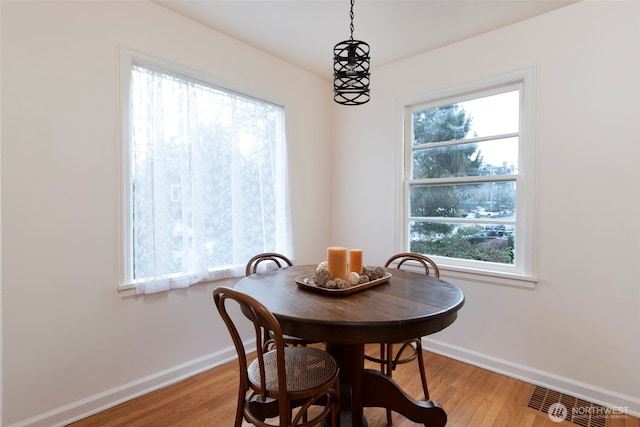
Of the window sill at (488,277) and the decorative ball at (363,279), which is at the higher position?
the decorative ball at (363,279)

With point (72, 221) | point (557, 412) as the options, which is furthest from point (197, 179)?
point (557, 412)

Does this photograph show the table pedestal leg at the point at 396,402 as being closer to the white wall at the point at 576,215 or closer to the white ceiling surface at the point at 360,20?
the white wall at the point at 576,215

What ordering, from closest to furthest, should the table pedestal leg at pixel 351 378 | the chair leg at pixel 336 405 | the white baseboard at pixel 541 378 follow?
the chair leg at pixel 336 405 < the table pedestal leg at pixel 351 378 < the white baseboard at pixel 541 378

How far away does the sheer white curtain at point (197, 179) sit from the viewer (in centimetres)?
213

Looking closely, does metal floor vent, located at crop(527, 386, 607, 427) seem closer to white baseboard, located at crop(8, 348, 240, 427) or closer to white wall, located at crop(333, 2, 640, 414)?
white wall, located at crop(333, 2, 640, 414)

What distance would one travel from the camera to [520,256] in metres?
2.41

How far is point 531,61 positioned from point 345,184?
1.85 metres

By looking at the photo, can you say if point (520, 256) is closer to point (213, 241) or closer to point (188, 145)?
point (213, 241)

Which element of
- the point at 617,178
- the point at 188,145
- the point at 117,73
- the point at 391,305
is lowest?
the point at 391,305

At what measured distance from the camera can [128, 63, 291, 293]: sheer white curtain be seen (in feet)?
6.98

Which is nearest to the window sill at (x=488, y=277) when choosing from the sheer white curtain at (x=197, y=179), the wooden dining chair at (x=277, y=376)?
the sheer white curtain at (x=197, y=179)

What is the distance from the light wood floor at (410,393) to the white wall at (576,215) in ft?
0.78

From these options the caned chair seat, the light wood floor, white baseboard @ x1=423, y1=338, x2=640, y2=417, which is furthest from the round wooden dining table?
white baseboard @ x1=423, y1=338, x2=640, y2=417

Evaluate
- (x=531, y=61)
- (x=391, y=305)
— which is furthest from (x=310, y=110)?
(x=391, y=305)
